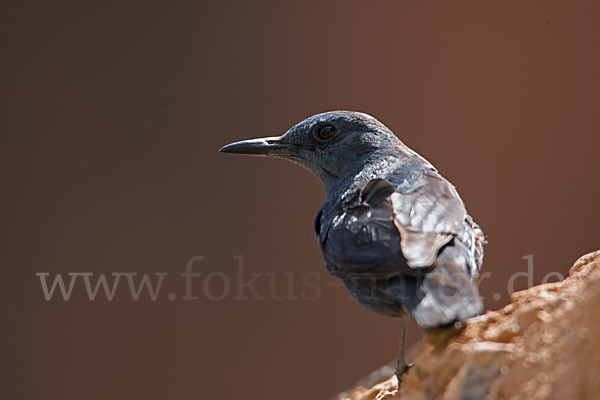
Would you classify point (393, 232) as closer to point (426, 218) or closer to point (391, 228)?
point (391, 228)

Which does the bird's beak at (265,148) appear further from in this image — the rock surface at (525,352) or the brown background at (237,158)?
the brown background at (237,158)

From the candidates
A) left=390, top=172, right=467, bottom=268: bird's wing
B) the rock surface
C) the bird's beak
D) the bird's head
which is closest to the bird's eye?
the bird's head

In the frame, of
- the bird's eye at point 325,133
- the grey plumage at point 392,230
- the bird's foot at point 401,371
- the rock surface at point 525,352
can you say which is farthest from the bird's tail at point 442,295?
the bird's eye at point 325,133

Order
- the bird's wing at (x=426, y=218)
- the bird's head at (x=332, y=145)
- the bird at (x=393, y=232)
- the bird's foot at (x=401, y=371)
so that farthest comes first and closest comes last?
the bird's head at (x=332, y=145)
the bird's foot at (x=401, y=371)
the bird's wing at (x=426, y=218)
the bird at (x=393, y=232)

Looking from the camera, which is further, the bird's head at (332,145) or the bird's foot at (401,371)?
the bird's head at (332,145)

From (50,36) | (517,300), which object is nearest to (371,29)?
(50,36)
